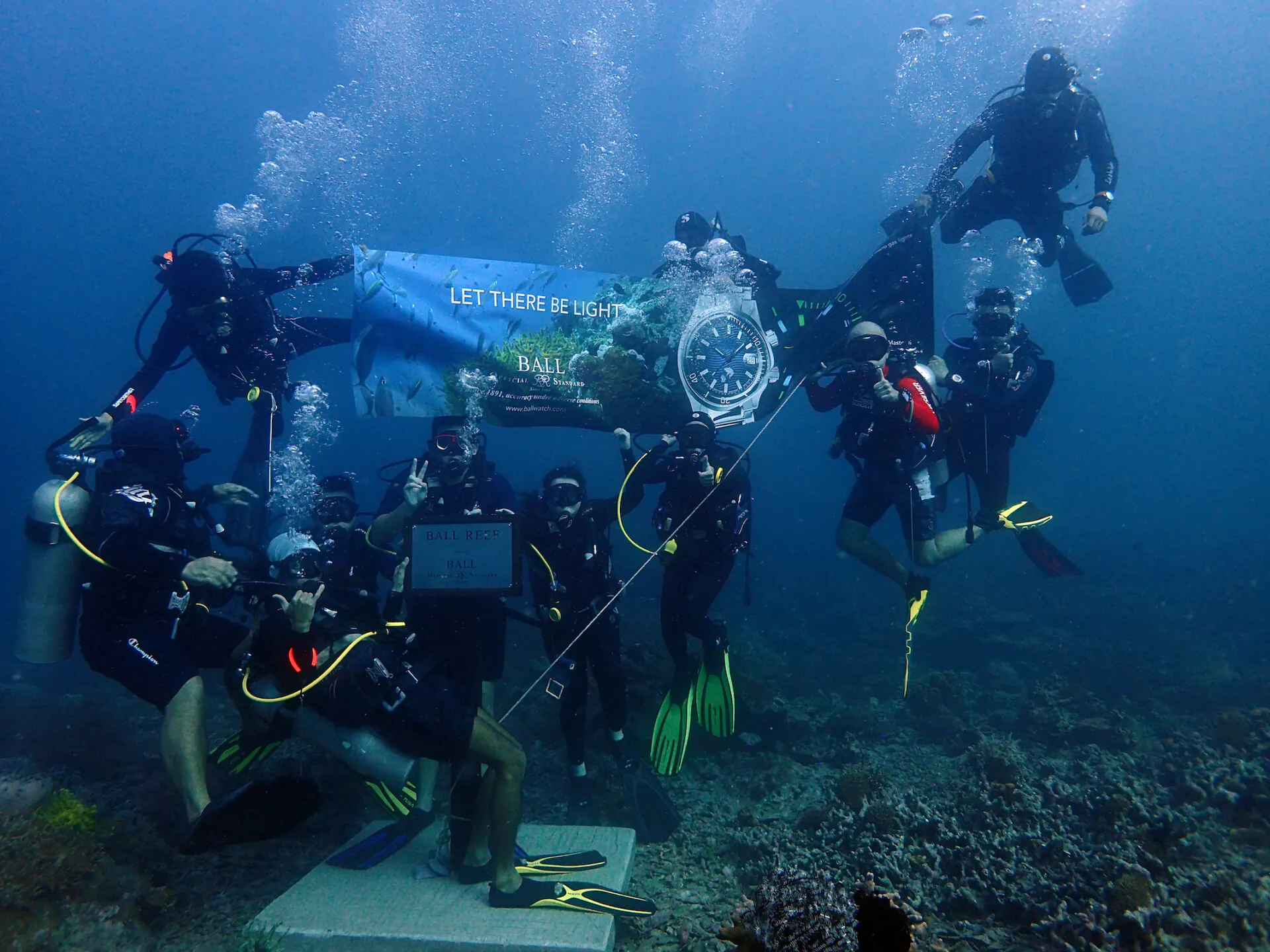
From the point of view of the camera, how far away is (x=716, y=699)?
707cm

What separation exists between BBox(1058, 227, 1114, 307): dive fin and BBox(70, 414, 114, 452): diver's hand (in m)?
11.5

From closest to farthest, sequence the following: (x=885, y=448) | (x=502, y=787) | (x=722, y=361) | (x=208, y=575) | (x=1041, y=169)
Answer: (x=208, y=575), (x=502, y=787), (x=885, y=448), (x=722, y=361), (x=1041, y=169)

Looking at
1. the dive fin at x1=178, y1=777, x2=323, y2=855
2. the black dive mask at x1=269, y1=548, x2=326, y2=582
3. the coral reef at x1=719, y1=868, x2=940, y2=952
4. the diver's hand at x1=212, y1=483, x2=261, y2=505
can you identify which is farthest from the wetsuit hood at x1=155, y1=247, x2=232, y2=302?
the coral reef at x1=719, y1=868, x2=940, y2=952

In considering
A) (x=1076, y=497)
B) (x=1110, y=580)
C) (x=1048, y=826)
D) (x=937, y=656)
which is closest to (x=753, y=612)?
(x=937, y=656)

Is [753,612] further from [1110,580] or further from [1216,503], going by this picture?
[1216,503]

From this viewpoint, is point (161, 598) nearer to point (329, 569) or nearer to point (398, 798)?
point (329, 569)

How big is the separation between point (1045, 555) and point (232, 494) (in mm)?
9791

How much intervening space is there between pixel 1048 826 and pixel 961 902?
1283 mm

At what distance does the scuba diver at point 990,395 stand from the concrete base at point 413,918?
5.65 metres

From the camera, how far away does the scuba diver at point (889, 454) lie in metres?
6.44

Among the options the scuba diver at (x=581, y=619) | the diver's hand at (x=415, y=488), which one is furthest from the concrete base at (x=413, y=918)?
the diver's hand at (x=415, y=488)

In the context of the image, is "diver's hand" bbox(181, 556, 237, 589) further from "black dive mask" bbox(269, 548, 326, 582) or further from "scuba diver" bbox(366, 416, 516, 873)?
"scuba diver" bbox(366, 416, 516, 873)

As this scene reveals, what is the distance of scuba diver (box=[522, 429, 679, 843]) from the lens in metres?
6.10

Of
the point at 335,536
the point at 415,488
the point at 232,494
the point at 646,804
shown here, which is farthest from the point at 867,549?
the point at 232,494
